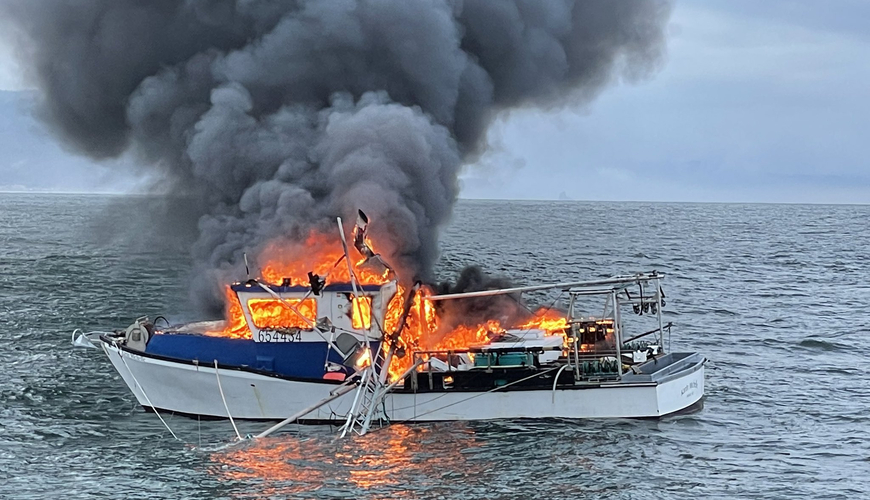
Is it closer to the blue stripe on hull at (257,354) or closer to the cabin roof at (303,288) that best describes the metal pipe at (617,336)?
the cabin roof at (303,288)

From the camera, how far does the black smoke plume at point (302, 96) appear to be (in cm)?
4150

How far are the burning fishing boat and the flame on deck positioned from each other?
0.24 feet

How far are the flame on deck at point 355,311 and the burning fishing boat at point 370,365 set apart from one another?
0.07m

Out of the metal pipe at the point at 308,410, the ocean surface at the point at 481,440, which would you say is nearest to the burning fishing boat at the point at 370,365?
the metal pipe at the point at 308,410

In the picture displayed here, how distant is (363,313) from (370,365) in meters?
2.09

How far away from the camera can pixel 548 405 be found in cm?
3356

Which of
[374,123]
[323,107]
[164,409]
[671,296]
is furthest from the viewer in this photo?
[671,296]

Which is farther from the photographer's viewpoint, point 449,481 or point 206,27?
point 206,27

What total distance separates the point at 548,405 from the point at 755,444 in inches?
283

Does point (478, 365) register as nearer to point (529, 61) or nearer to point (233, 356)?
point (233, 356)

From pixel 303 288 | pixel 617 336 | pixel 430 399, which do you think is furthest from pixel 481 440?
pixel 303 288

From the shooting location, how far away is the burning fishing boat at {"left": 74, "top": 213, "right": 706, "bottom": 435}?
33500mm

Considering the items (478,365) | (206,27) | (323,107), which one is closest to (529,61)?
(323,107)

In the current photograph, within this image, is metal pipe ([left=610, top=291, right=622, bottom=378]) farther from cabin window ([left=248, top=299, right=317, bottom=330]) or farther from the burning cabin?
cabin window ([left=248, top=299, right=317, bottom=330])
